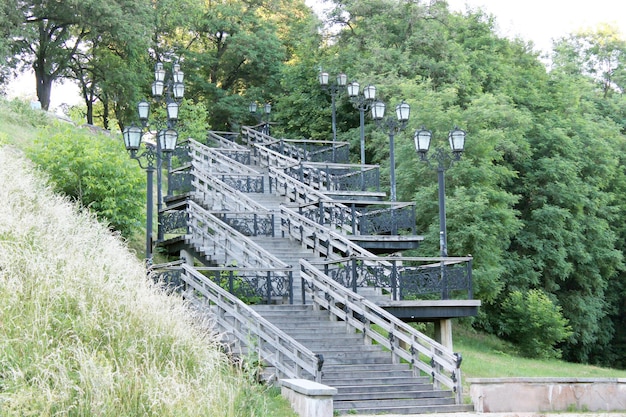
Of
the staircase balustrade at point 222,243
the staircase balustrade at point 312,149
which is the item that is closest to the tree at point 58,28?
the staircase balustrade at point 312,149

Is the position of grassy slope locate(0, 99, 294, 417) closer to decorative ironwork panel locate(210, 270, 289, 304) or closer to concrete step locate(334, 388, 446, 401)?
concrete step locate(334, 388, 446, 401)

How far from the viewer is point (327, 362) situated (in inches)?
667

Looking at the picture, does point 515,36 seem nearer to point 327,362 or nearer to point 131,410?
point 327,362

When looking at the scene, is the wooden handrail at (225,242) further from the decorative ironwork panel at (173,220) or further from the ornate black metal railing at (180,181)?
the ornate black metal railing at (180,181)

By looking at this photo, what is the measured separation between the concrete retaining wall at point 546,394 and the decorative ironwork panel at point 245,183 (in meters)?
14.8

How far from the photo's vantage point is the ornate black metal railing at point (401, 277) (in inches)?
775

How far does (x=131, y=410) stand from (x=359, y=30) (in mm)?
31462

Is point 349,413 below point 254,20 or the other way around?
below

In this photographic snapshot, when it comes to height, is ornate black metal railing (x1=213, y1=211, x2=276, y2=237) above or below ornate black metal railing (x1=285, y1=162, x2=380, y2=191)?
below

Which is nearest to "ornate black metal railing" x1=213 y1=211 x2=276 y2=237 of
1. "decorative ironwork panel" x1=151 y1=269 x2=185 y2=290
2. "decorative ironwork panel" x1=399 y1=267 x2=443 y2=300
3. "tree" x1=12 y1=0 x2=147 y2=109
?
"decorative ironwork panel" x1=399 y1=267 x2=443 y2=300

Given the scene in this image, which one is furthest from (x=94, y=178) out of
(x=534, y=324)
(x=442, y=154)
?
(x=534, y=324)

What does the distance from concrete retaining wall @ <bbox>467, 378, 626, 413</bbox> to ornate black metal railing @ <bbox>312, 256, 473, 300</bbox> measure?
15.1 feet

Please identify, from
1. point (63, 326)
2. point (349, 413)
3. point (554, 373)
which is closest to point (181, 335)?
point (63, 326)

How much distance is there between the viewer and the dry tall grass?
32.7ft
